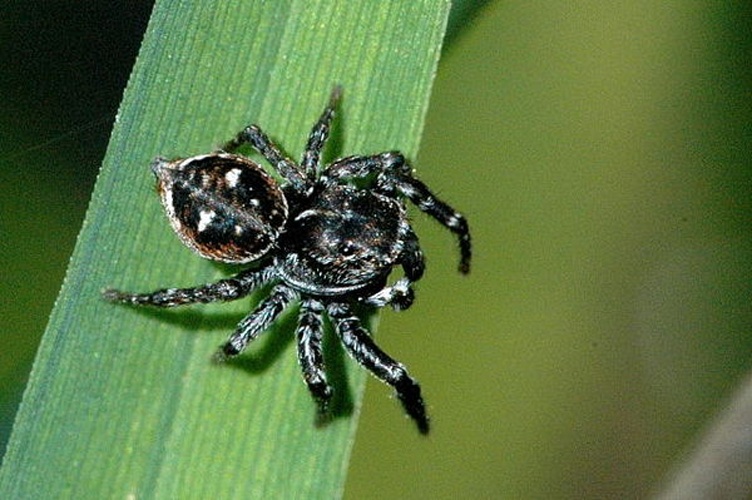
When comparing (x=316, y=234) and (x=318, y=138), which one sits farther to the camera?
(x=316, y=234)

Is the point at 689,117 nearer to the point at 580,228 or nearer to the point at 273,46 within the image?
the point at 580,228

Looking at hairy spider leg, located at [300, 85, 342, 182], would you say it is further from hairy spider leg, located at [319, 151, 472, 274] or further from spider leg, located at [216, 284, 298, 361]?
spider leg, located at [216, 284, 298, 361]

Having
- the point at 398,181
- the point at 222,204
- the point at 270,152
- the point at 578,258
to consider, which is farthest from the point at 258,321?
the point at 578,258

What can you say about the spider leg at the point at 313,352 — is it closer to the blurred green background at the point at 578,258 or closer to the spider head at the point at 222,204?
the spider head at the point at 222,204

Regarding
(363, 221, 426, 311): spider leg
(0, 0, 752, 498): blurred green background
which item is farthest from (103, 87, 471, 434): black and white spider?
(0, 0, 752, 498): blurred green background

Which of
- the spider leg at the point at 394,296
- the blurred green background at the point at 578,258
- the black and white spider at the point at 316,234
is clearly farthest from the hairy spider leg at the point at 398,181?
the blurred green background at the point at 578,258

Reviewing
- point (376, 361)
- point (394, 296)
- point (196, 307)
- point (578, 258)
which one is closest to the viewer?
point (196, 307)

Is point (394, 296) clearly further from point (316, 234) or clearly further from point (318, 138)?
point (318, 138)
